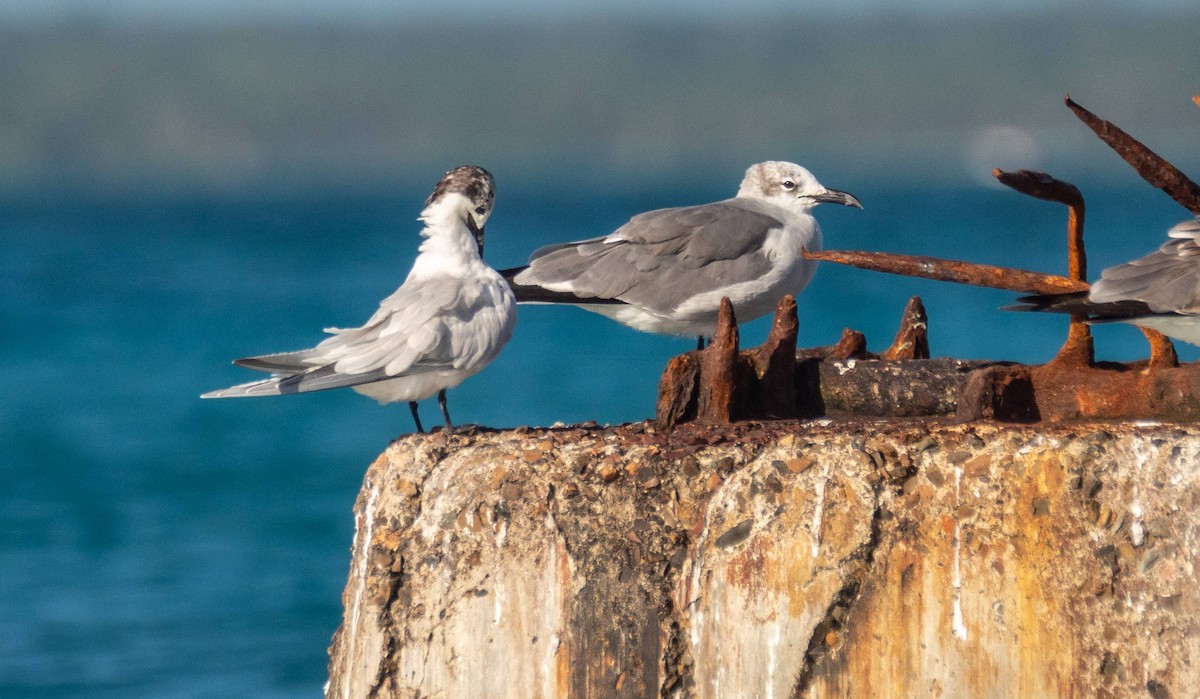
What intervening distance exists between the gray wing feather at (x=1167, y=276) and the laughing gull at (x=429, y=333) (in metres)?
1.84

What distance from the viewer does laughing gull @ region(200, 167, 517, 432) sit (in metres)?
4.97

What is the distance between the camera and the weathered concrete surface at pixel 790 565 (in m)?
3.20

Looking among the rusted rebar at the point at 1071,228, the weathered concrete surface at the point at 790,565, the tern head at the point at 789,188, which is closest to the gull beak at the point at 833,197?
the tern head at the point at 789,188

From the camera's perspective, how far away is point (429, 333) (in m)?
5.10

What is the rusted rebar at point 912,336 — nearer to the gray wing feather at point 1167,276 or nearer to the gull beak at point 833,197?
the gray wing feather at point 1167,276

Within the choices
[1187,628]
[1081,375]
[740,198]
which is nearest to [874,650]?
[1187,628]

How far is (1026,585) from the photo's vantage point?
3234 millimetres

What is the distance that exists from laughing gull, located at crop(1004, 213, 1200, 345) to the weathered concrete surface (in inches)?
26.9

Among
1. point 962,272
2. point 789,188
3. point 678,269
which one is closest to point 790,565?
point 962,272

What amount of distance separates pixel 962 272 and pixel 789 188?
3.61m

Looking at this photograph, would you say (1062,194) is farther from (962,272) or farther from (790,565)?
(790,565)

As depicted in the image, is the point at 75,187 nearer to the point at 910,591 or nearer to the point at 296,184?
the point at 296,184

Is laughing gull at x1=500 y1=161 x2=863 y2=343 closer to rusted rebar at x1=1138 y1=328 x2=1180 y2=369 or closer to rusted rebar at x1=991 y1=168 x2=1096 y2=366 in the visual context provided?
rusted rebar at x1=991 y1=168 x2=1096 y2=366

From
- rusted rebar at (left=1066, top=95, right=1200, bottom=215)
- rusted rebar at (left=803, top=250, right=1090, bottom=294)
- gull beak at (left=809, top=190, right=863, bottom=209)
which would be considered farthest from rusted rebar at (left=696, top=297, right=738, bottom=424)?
gull beak at (left=809, top=190, right=863, bottom=209)
